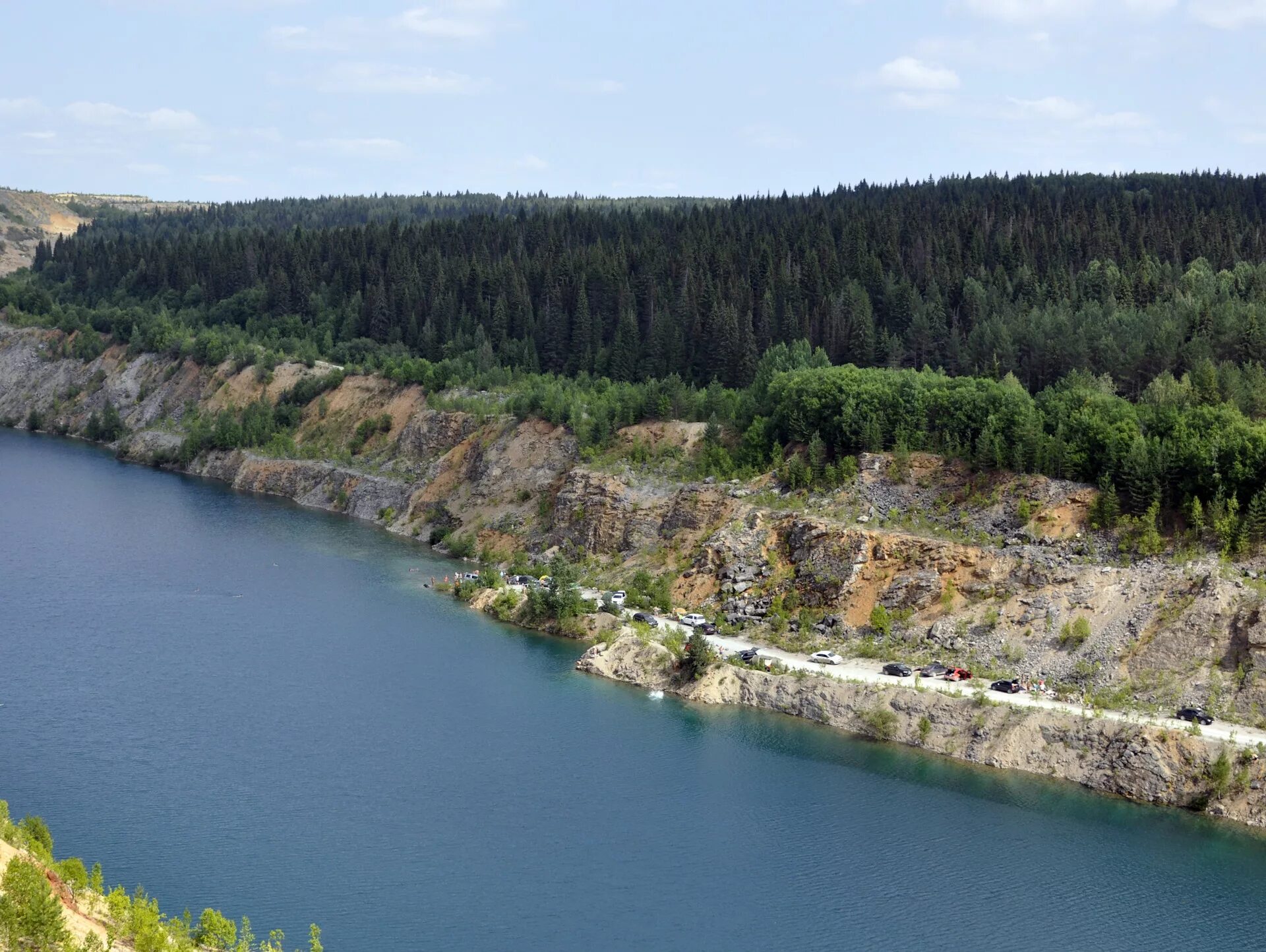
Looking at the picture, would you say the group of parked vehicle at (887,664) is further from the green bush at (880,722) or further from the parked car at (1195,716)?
the green bush at (880,722)

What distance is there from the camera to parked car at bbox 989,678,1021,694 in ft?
246

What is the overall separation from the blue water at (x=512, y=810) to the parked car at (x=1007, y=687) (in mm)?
6117

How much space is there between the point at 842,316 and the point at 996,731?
6086 centimetres

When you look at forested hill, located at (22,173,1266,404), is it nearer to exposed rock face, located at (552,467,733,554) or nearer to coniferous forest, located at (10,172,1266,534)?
coniferous forest, located at (10,172,1266,534)

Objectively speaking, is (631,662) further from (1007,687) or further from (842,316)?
(842,316)

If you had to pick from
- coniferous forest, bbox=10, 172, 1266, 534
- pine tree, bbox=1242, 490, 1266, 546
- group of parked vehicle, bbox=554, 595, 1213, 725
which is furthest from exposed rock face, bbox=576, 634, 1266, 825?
coniferous forest, bbox=10, 172, 1266, 534

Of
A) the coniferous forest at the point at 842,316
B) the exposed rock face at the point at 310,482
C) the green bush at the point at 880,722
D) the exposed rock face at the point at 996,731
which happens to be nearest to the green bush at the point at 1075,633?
the exposed rock face at the point at 996,731

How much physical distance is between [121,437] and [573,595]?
9202 centimetres

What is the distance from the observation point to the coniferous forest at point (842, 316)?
90.1 meters

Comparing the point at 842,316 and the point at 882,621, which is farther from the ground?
the point at 842,316

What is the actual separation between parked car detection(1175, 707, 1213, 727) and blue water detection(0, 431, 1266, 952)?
609 cm

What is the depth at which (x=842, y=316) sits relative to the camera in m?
126

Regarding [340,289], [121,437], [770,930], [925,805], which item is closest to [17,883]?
[770,930]

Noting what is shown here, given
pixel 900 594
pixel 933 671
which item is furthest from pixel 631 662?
pixel 933 671
